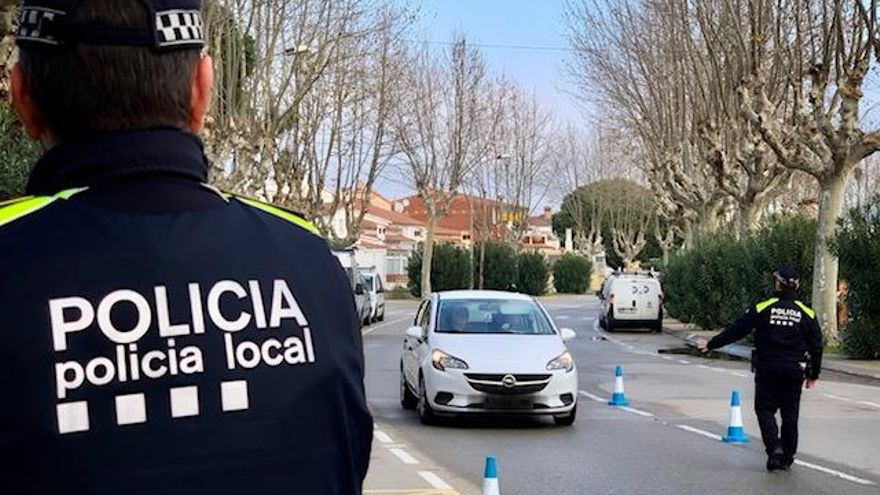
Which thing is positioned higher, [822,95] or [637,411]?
[822,95]

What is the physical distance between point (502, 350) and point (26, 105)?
12972 mm

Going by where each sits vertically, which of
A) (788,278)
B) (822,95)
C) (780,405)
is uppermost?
(822,95)

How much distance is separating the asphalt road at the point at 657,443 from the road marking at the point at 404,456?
9.7 inches

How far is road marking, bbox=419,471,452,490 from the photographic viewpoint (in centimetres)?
1046

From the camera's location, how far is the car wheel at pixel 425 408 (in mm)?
14773

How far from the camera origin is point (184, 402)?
1778 mm

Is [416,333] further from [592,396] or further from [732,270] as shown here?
[732,270]

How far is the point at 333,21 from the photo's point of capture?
112ft

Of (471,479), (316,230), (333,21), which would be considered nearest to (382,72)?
(333,21)

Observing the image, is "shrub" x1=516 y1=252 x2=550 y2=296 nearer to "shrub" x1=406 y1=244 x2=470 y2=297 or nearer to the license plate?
"shrub" x1=406 y1=244 x2=470 y2=297

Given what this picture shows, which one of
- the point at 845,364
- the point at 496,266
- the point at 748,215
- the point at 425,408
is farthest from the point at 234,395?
the point at 496,266

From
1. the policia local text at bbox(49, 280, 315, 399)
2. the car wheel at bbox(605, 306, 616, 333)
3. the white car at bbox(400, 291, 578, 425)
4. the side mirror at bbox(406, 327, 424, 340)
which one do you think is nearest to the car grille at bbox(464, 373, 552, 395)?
the white car at bbox(400, 291, 578, 425)

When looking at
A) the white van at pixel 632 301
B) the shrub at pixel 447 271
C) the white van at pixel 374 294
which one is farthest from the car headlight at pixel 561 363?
the shrub at pixel 447 271

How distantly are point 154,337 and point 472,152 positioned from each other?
5989cm
